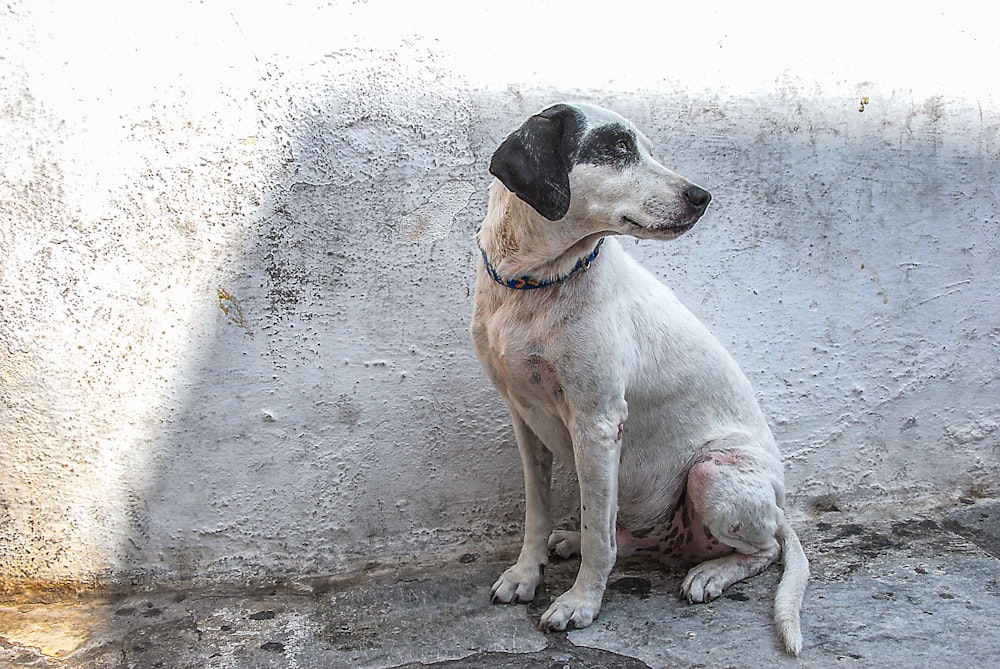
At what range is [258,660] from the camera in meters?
2.39

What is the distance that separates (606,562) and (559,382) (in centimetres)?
54

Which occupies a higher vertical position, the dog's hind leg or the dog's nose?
the dog's nose

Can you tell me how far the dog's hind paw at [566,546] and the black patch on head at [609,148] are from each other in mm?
1297

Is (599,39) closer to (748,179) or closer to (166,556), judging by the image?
(748,179)

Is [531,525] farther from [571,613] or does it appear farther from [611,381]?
[611,381]

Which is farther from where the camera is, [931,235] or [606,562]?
[931,235]

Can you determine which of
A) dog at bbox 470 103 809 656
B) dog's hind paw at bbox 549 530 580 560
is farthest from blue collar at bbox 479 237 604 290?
dog's hind paw at bbox 549 530 580 560

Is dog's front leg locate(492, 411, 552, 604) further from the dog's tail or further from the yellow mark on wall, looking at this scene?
the yellow mark on wall

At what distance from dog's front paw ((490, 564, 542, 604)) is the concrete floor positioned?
0.04m

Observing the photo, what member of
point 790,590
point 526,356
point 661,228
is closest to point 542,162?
point 661,228

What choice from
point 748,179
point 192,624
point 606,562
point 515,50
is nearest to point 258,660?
point 192,624

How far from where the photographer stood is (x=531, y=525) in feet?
8.99

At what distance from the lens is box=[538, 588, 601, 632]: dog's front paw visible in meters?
2.46

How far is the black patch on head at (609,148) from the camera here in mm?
2258
